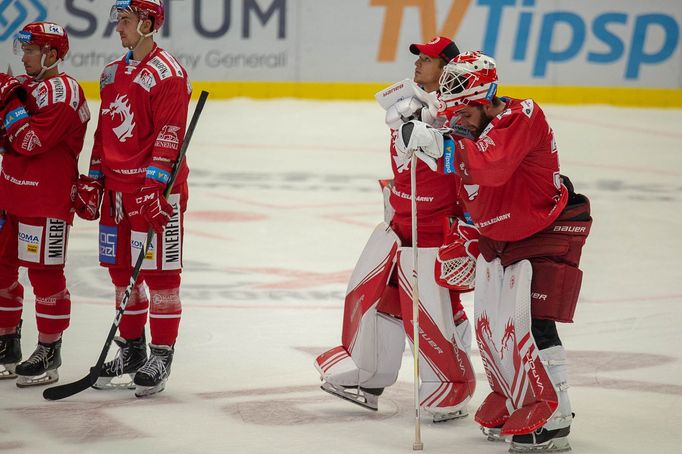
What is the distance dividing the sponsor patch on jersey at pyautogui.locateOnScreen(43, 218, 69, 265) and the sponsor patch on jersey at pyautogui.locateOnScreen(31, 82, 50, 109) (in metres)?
0.40

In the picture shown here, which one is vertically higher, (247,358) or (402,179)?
(402,179)

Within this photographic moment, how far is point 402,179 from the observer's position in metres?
3.89

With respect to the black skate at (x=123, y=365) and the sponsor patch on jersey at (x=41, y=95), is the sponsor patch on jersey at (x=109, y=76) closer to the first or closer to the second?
the sponsor patch on jersey at (x=41, y=95)

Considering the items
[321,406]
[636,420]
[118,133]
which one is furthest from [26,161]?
[636,420]

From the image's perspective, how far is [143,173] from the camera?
4.07 metres

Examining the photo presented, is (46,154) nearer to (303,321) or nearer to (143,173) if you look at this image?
(143,173)

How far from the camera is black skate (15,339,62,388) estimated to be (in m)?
4.23

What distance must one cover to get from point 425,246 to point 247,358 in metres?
1.06

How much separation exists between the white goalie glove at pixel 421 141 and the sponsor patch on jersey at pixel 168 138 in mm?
934

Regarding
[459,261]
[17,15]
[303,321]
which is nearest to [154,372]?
[459,261]

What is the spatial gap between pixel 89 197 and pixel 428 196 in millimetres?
1169

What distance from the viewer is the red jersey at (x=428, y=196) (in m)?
3.87

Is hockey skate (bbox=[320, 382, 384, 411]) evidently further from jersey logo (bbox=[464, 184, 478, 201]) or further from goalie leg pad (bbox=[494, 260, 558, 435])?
jersey logo (bbox=[464, 184, 478, 201])

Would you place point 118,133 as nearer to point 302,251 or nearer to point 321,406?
point 321,406
